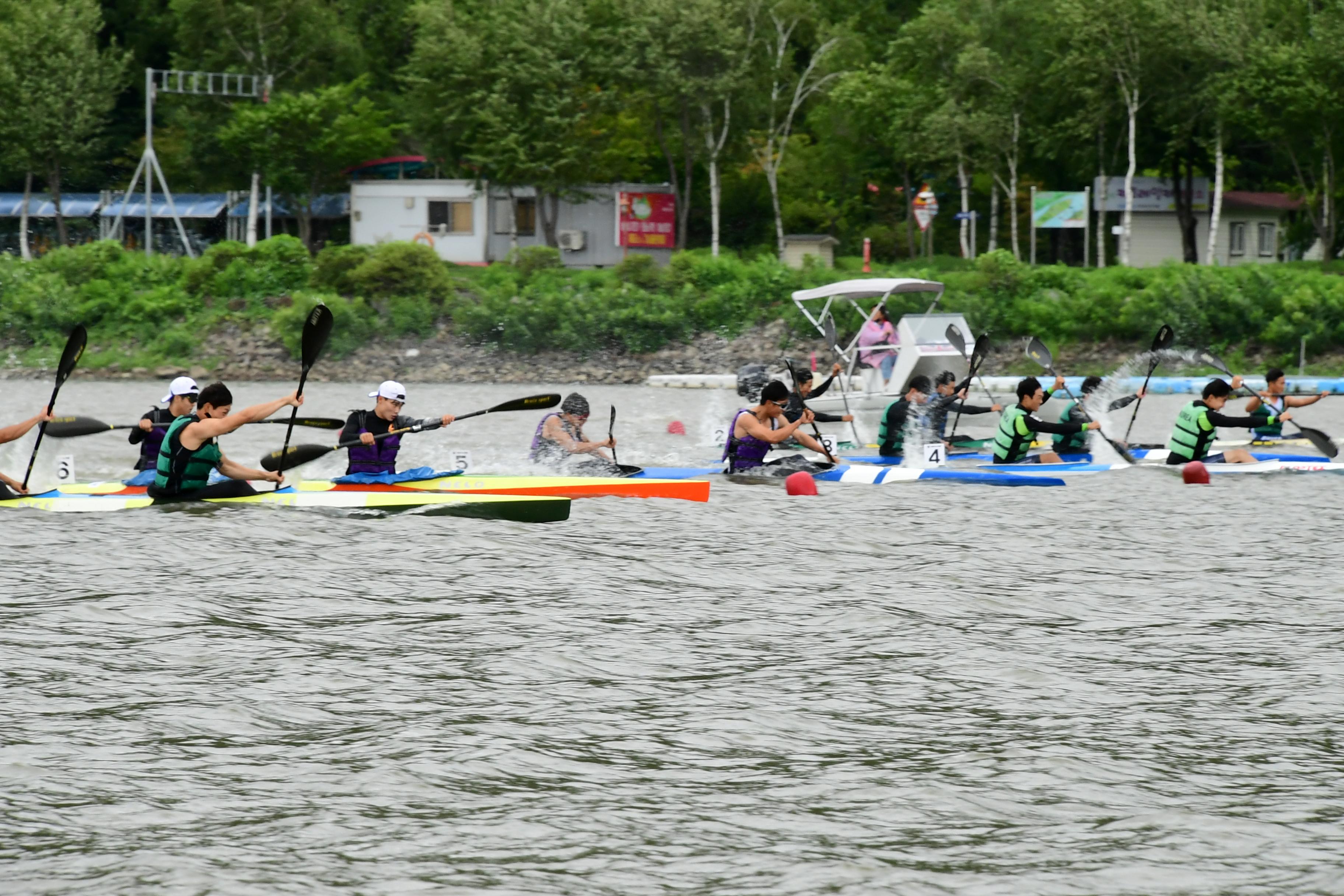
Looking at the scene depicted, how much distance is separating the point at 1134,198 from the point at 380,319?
21404mm

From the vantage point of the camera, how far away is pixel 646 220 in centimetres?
Answer: 4809

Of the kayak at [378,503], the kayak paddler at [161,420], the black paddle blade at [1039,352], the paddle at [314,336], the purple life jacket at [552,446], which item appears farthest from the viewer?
the black paddle blade at [1039,352]

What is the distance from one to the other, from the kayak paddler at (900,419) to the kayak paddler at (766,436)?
101 cm

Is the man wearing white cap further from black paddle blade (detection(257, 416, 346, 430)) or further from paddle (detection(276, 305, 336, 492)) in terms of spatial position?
paddle (detection(276, 305, 336, 492))

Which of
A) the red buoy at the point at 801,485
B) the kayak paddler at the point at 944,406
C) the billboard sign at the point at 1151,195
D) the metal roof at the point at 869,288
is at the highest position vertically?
the billboard sign at the point at 1151,195

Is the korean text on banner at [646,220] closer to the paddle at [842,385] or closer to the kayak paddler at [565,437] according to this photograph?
the paddle at [842,385]

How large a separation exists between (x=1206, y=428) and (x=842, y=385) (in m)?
5.89

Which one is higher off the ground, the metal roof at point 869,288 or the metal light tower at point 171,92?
the metal light tower at point 171,92

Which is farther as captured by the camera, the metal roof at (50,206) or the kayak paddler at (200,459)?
the metal roof at (50,206)

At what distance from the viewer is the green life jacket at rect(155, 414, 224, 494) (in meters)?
12.9

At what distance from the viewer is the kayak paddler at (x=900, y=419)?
56.1ft

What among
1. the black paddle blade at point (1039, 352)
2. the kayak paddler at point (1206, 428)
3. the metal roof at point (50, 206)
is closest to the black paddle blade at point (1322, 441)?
the kayak paddler at point (1206, 428)

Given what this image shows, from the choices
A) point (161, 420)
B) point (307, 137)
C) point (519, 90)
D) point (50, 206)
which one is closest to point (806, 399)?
point (161, 420)

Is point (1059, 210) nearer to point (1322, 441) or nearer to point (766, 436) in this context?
point (1322, 441)
